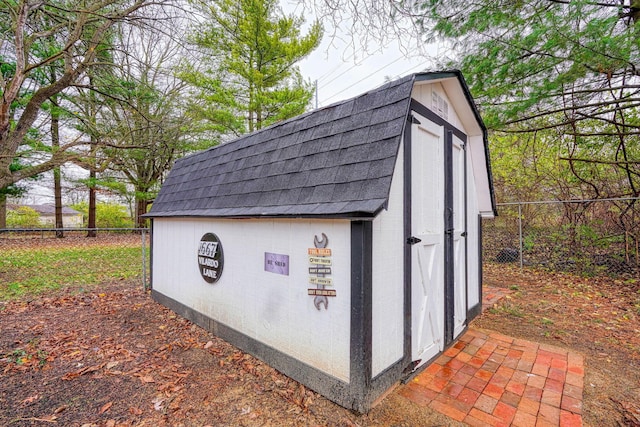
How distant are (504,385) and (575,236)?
6066 mm

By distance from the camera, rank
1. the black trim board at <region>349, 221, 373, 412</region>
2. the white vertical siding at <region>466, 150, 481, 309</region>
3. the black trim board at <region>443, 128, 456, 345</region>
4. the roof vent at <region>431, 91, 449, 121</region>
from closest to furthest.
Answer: the black trim board at <region>349, 221, 373, 412</region> < the roof vent at <region>431, 91, 449, 121</region> < the black trim board at <region>443, 128, 456, 345</region> < the white vertical siding at <region>466, 150, 481, 309</region>

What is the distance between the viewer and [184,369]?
3.17 meters

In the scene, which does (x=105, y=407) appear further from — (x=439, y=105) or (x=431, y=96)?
(x=439, y=105)

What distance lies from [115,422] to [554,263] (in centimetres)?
905

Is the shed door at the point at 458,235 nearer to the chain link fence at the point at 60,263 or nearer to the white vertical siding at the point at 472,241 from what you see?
the white vertical siding at the point at 472,241

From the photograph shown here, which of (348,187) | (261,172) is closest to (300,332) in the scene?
(348,187)

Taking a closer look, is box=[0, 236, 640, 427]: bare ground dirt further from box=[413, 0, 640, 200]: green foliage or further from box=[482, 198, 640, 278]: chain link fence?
box=[413, 0, 640, 200]: green foliage

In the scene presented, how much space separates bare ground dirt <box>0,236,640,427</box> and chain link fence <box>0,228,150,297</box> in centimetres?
148

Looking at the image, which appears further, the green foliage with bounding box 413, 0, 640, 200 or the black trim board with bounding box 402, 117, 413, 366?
the green foliage with bounding box 413, 0, 640, 200


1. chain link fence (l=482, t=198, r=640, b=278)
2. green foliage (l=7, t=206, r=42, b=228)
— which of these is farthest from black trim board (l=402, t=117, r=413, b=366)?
green foliage (l=7, t=206, r=42, b=228)

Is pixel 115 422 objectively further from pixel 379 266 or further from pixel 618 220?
pixel 618 220

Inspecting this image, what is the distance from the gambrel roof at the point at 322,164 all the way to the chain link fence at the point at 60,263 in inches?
138

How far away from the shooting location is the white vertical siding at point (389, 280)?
7.92 feet

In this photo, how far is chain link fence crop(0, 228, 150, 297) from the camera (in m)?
6.52
